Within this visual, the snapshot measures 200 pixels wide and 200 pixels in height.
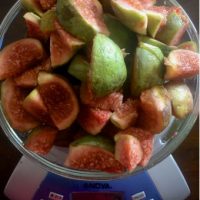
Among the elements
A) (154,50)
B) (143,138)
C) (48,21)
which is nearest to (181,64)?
(154,50)

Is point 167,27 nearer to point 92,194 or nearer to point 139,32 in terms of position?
point 139,32

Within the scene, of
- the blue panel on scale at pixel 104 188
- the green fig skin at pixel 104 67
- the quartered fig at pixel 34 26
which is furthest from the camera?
the blue panel on scale at pixel 104 188

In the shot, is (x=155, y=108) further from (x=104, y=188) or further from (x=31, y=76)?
(x=104, y=188)

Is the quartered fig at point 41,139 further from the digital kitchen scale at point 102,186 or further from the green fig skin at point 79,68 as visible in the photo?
the digital kitchen scale at point 102,186

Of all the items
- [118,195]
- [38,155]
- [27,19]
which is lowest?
[118,195]

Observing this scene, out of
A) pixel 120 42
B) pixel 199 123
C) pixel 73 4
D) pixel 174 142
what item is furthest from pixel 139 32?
pixel 199 123

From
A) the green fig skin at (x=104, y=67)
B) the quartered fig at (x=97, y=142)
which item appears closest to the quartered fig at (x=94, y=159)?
the quartered fig at (x=97, y=142)
